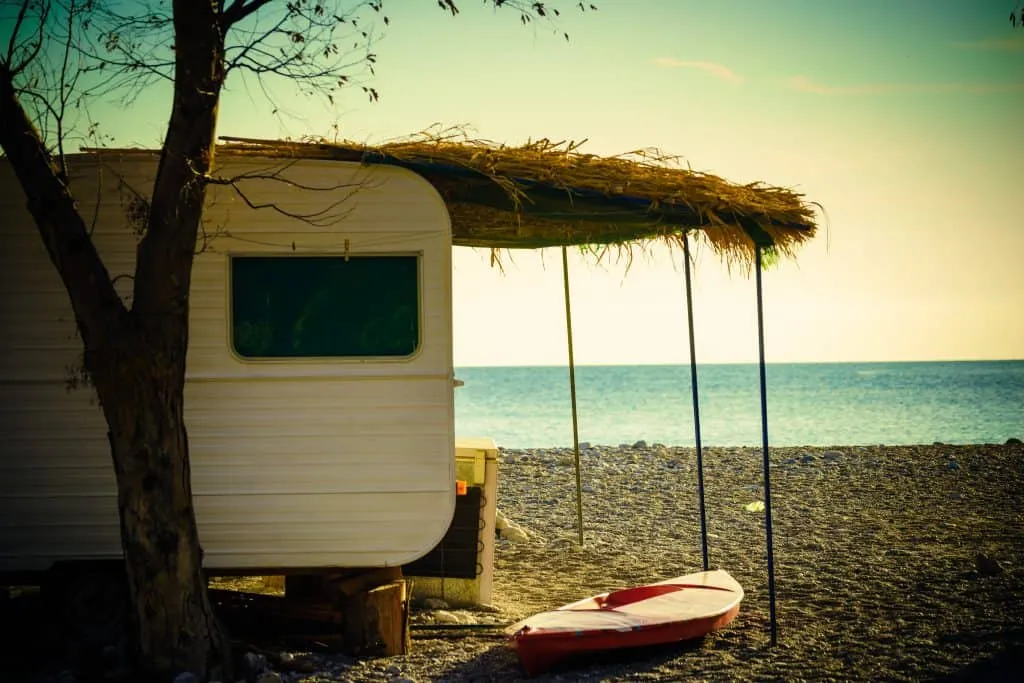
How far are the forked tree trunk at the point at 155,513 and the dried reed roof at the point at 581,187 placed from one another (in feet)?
5.64

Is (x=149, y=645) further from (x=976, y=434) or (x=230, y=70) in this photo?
(x=976, y=434)

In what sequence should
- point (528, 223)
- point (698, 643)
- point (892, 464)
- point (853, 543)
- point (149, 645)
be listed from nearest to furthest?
point (149, 645) → point (698, 643) → point (528, 223) → point (853, 543) → point (892, 464)

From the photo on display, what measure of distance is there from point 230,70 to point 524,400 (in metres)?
40.2

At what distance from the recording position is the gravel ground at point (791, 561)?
5922mm

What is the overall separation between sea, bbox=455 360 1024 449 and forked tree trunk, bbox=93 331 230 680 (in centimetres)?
2402

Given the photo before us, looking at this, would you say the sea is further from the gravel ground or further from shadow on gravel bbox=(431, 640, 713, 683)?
shadow on gravel bbox=(431, 640, 713, 683)

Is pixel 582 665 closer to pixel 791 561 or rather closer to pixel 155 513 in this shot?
pixel 155 513

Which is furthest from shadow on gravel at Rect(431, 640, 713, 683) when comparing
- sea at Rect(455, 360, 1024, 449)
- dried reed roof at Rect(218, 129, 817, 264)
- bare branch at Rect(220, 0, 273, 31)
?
sea at Rect(455, 360, 1024, 449)

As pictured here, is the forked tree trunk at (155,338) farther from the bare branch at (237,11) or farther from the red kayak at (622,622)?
the red kayak at (622,622)

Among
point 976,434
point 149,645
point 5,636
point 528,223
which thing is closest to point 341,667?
point 149,645

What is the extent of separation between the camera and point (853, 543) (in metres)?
9.76

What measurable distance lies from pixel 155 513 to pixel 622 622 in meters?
2.66

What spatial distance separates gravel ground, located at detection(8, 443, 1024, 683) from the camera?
592 cm

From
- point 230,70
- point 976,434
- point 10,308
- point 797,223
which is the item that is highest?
point 230,70
